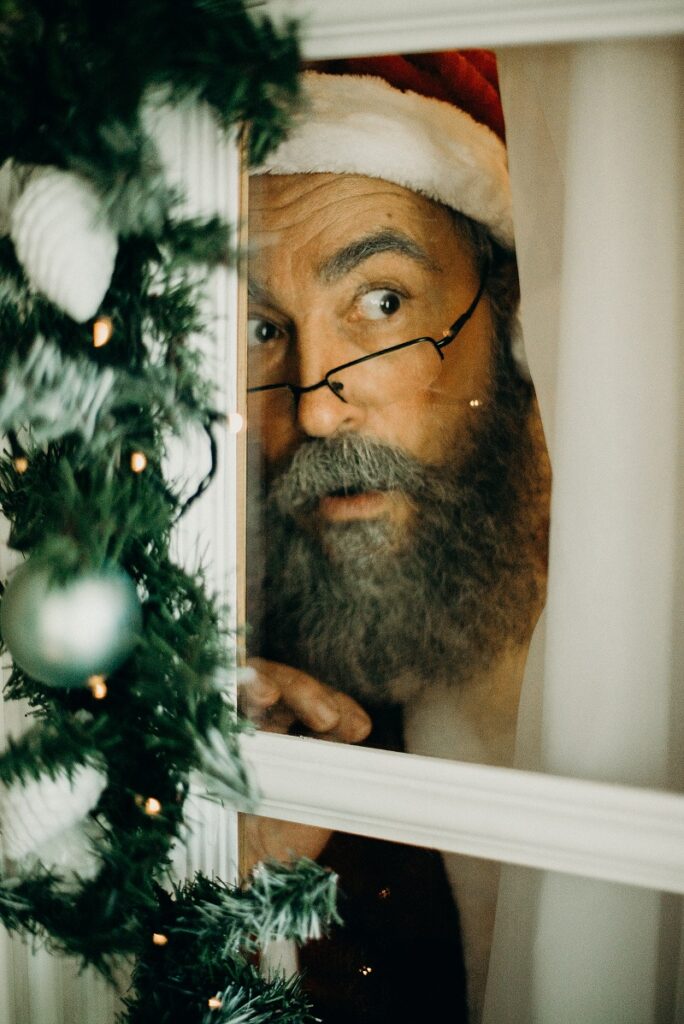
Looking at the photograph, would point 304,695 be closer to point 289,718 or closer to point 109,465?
point 289,718

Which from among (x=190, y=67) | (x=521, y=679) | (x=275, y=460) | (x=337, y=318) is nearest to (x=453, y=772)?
(x=521, y=679)

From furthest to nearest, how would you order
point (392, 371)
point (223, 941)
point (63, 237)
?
point (392, 371) < point (223, 941) < point (63, 237)

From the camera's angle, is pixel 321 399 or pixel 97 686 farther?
pixel 321 399

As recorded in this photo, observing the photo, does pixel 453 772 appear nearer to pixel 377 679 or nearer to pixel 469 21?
pixel 377 679

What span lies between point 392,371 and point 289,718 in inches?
18.3

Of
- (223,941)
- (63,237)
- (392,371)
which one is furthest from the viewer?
(392,371)

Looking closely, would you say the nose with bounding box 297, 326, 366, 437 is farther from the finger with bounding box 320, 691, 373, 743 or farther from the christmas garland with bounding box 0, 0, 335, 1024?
the finger with bounding box 320, 691, 373, 743

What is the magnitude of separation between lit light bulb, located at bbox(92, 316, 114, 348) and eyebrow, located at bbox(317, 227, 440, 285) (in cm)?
32

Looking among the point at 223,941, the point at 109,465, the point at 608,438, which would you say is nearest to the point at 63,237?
the point at 109,465

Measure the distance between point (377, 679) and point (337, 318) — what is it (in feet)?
1.48

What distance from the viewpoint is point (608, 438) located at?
2.61 ft

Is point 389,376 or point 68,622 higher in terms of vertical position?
point 389,376

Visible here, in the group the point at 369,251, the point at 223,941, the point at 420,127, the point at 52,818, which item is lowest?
the point at 223,941

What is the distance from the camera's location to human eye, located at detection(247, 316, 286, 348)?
93 cm
